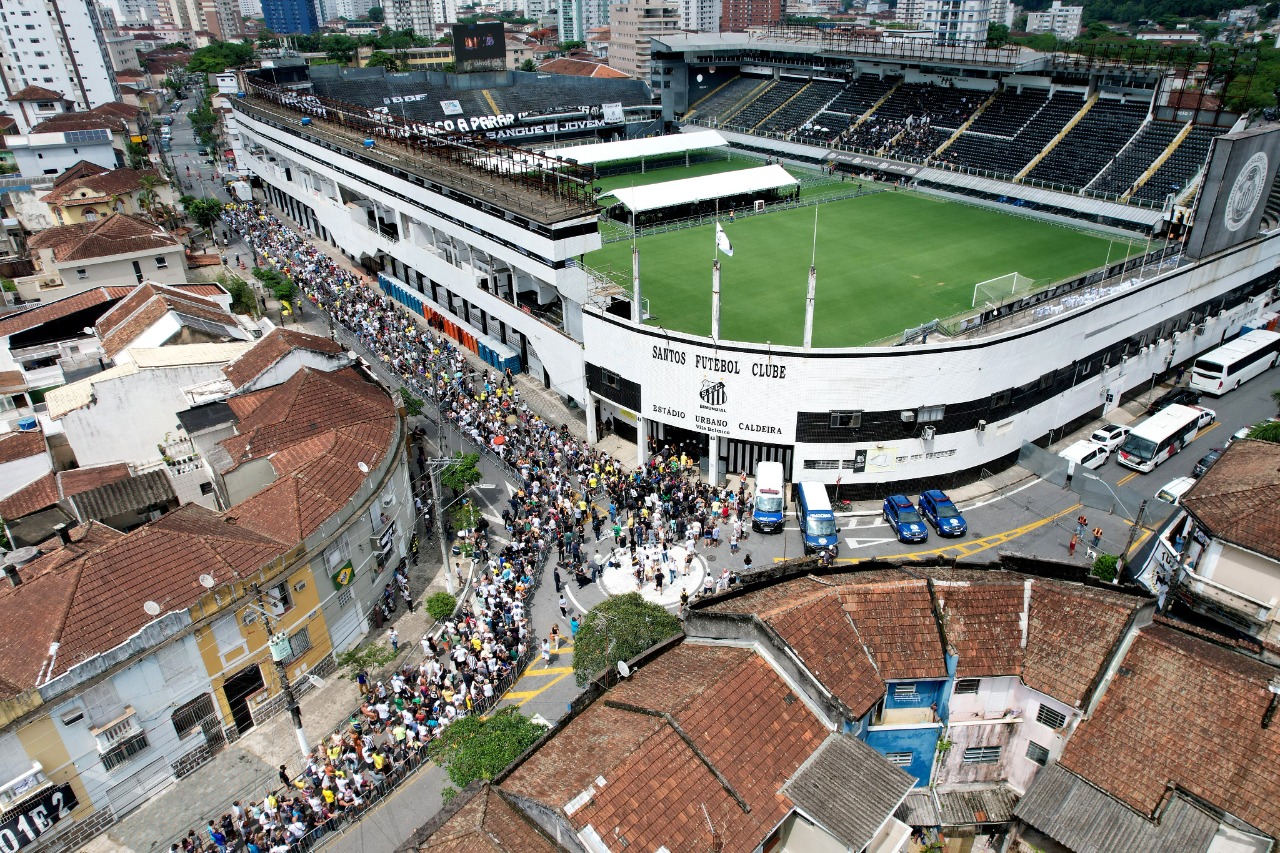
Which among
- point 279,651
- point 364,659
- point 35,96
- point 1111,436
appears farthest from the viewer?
point 35,96

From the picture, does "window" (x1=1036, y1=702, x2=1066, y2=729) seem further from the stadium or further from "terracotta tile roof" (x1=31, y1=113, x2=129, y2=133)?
"terracotta tile roof" (x1=31, y1=113, x2=129, y2=133)

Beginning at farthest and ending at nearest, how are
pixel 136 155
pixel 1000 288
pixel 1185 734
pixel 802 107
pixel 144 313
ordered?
pixel 136 155
pixel 802 107
pixel 1000 288
pixel 144 313
pixel 1185 734

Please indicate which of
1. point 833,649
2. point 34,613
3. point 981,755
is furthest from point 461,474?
point 981,755

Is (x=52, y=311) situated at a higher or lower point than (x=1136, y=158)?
lower

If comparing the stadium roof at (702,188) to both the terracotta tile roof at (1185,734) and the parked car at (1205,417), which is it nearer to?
the parked car at (1205,417)

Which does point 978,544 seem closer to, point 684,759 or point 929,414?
point 929,414

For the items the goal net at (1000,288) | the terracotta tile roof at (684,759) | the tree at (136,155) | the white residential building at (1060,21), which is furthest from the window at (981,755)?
the white residential building at (1060,21)
